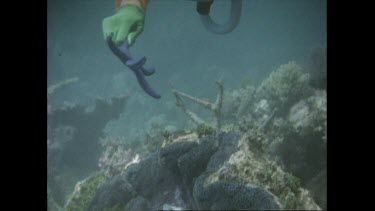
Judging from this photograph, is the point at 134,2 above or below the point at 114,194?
above

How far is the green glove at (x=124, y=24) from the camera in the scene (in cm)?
539

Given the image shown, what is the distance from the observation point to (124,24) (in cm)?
547

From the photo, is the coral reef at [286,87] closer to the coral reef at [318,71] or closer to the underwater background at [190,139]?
the underwater background at [190,139]

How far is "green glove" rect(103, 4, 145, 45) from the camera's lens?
5387mm

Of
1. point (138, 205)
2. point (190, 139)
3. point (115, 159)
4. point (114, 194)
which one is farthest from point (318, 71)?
point (115, 159)

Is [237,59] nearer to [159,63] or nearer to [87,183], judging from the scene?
[159,63]

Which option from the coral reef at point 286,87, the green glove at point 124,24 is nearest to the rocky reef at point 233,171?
the coral reef at point 286,87

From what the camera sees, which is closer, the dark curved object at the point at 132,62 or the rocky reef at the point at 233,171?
the rocky reef at the point at 233,171

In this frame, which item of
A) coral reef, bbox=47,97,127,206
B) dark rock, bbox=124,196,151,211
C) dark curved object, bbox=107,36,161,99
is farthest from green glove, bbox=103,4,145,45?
coral reef, bbox=47,97,127,206

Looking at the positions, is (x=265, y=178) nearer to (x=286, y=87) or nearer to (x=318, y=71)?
(x=318, y=71)

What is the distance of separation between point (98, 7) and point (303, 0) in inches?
707

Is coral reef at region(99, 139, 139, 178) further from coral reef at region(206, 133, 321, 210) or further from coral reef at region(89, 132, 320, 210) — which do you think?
coral reef at region(206, 133, 321, 210)
